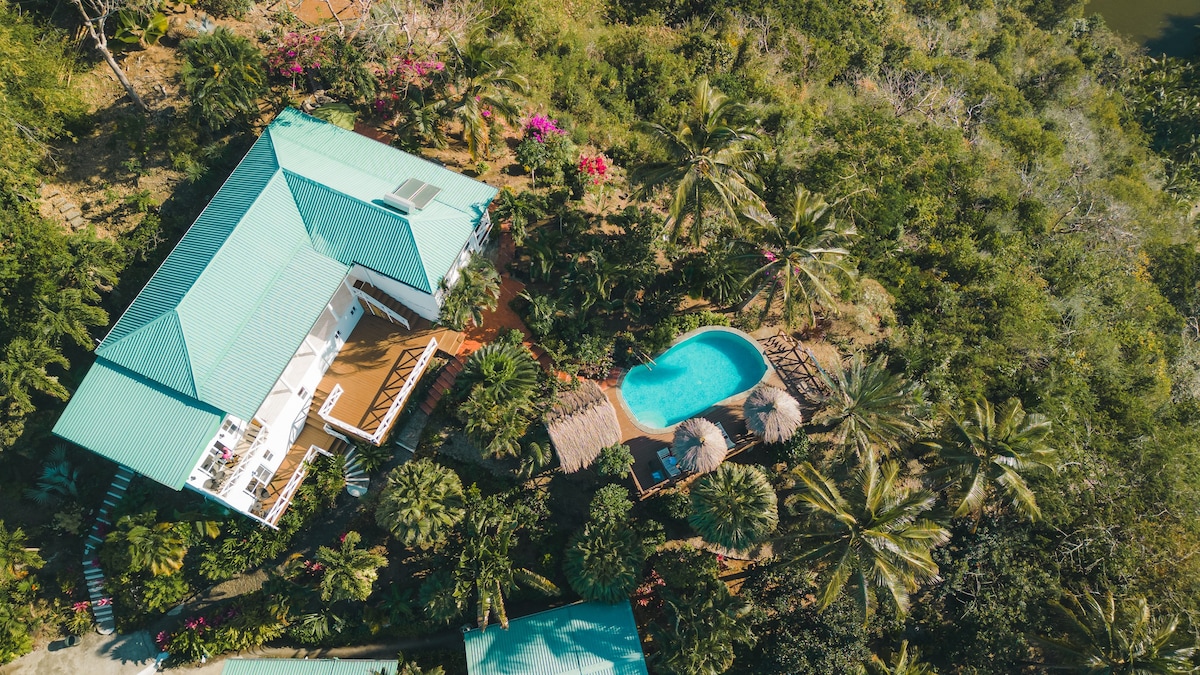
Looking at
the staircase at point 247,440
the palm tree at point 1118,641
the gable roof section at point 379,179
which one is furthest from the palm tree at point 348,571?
the palm tree at point 1118,641

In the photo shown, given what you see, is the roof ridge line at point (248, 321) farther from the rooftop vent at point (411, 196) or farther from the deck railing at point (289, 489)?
the rooftop vent at point (411, 196)

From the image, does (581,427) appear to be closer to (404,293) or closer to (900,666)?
(404,293)

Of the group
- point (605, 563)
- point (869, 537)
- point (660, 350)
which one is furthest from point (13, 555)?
point (869, 537)

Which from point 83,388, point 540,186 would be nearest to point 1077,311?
point 540,186

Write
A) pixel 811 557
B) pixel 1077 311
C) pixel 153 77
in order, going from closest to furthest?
pixel 811 557, pixel 153 77, pixel 1077 311

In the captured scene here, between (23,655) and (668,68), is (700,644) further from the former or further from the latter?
(668,68)
